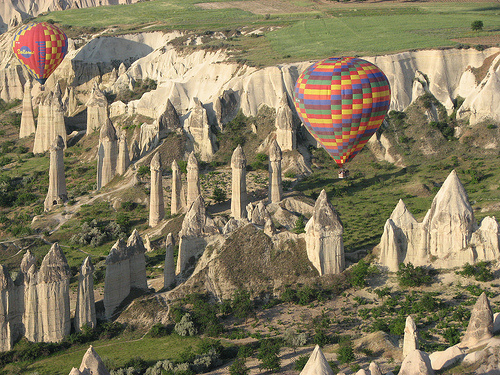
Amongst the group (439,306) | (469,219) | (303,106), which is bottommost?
(439,306)

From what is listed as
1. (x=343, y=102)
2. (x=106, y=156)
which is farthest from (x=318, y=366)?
(x=106, y=156)

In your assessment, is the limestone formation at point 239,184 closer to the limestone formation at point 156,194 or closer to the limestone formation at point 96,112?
the limestone formation at point 156,194

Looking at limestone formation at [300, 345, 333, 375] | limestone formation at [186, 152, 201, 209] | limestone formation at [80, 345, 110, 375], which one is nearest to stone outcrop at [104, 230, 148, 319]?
limestone formation at [80, 345, 110, 375]

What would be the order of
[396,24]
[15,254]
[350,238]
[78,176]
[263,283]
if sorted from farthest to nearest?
[396,24] < [78,176] < [15,254] < [350,238] < [263,283]

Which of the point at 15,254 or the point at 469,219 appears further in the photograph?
the point at 15,254

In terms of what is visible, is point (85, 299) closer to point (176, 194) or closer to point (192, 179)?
point (192, 179)

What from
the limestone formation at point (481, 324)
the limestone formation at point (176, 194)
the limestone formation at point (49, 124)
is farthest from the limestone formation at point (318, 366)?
the limestone formation at point (49, 124)

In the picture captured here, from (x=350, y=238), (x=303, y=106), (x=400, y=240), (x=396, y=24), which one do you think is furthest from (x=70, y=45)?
(x=400, y=240)

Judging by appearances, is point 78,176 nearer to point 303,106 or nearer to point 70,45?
point 303,106
